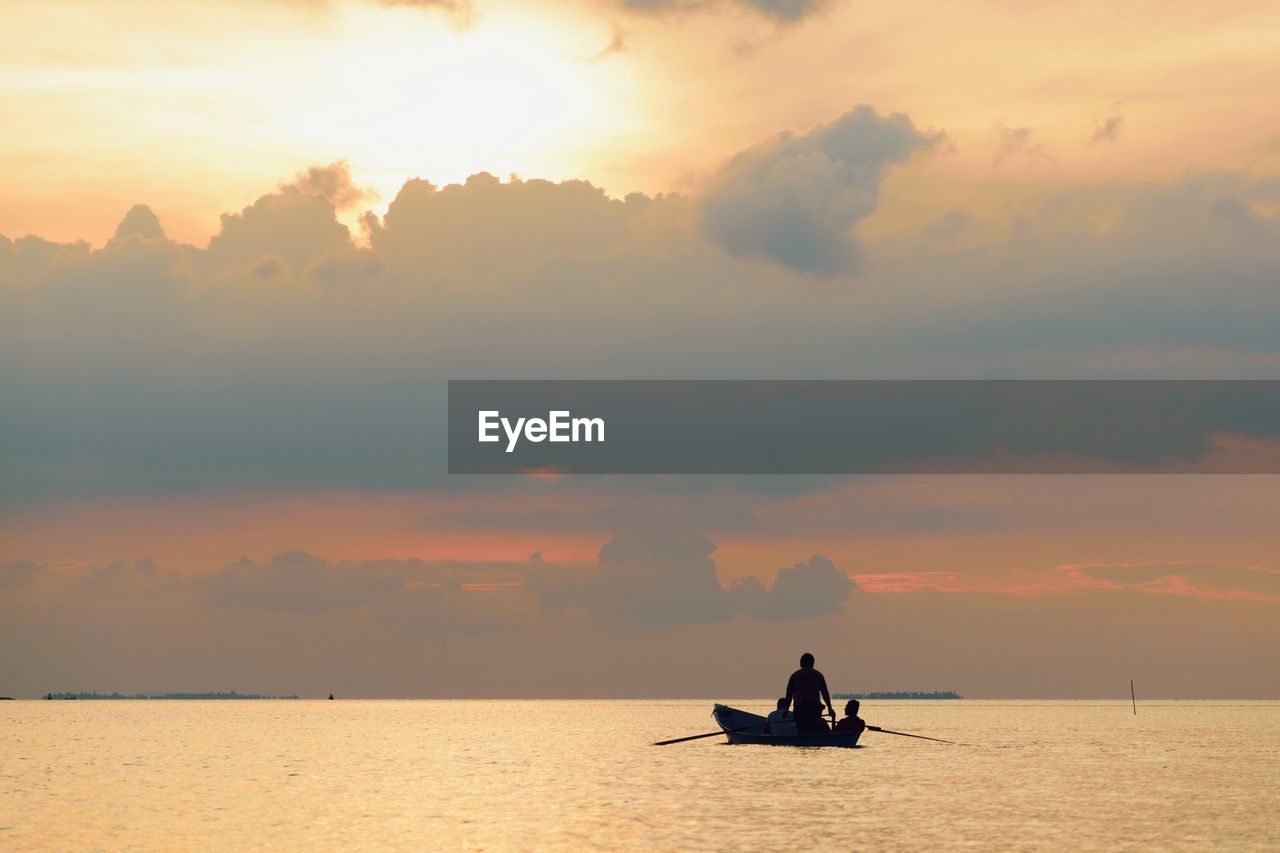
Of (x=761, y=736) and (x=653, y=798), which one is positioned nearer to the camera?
(x=653, y=798)

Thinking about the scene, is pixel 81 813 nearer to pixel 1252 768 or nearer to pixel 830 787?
pixel 830 787

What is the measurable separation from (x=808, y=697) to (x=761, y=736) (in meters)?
8.34

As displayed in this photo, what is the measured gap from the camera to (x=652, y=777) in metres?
81.0

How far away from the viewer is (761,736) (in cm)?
8850

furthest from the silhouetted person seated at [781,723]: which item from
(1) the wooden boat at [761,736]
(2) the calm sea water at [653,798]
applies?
(2) the calm sea water at [653,798]

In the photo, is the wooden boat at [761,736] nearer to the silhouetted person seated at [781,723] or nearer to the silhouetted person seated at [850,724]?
the silhouetted person seated at [850,724]

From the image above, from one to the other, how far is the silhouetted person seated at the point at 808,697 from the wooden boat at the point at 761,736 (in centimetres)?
64

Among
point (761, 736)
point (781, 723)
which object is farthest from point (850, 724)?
point (761, 736)

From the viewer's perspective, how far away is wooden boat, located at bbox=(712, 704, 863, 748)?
8312 cm

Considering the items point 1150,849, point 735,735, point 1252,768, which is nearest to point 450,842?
point 1150,849


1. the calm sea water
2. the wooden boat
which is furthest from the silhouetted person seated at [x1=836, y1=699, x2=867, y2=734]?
the calm sea water

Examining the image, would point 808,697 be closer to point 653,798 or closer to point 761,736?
point 761,736

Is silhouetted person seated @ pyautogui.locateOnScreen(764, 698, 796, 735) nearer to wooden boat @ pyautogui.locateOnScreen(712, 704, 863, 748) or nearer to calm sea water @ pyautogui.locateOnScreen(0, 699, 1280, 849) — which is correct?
wooden boat @ pyautogui.locateOnScreen(712, 704, 863, 748)

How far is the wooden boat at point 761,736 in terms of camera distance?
83.1 metres
